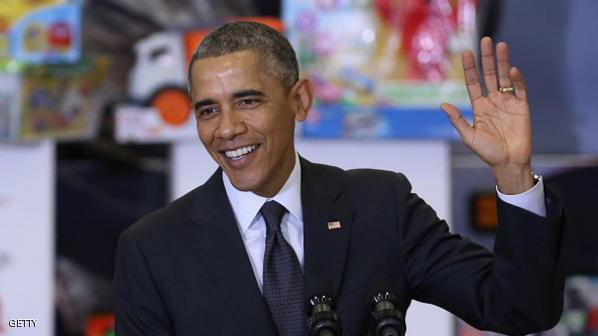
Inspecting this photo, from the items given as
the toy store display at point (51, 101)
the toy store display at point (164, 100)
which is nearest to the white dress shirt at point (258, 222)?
the toy store display at point (164, 100)

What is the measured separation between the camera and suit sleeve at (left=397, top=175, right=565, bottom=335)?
1.97 metres

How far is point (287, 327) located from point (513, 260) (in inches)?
18.2

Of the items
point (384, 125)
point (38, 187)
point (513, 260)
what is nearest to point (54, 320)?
point (38, 187)

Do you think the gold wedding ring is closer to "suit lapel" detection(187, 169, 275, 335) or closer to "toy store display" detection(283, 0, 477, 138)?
"suit lapel" detection(187, 169, 275, 335)

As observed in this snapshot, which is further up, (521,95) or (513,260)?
(521,95)

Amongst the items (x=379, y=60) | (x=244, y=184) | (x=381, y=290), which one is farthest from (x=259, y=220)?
(x=379, y=60)

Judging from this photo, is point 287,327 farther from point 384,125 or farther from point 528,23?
point 528,23

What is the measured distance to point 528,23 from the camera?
155 inches

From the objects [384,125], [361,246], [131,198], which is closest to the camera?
[361,246]

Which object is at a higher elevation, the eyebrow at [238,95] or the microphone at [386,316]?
the eyebrow at [238,95]

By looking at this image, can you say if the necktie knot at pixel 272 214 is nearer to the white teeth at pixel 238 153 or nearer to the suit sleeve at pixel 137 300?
the white teeth at pixel 238 153

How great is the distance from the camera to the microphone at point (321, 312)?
67.1 inches

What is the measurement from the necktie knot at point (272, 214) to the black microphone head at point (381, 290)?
288mm

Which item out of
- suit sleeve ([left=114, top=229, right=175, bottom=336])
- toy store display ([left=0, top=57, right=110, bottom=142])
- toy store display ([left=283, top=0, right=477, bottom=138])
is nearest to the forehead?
suit sleeve ([left=114, top=229, right=175, bottom=336])
